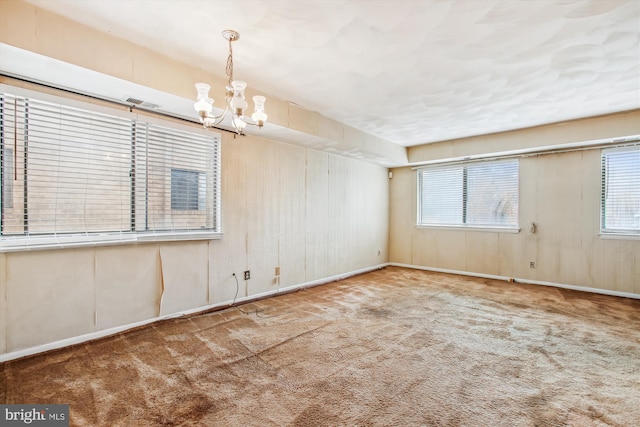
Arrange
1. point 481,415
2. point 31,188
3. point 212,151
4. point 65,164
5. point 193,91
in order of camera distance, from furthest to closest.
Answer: point 212,151, point 193,91, point 65,164, point 31,188, point 481,415

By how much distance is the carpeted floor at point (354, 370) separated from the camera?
180cm

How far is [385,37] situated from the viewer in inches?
92.9

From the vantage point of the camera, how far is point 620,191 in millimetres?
4363

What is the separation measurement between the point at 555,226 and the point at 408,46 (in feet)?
14.1

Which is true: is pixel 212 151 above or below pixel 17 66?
below

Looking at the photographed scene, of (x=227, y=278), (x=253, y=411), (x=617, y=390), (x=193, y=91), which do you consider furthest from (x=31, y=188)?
(x=617, y=390)

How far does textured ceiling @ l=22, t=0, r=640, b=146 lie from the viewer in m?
2.04

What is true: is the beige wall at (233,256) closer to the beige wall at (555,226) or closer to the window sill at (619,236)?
the beige wall at (555,226)

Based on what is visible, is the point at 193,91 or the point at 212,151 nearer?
the point at 193,91

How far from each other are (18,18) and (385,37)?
263 cm

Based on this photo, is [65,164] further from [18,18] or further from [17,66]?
[18,18]
